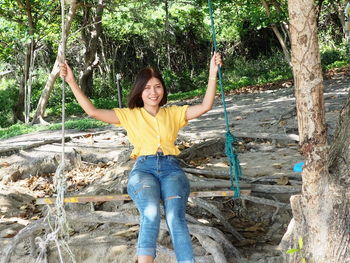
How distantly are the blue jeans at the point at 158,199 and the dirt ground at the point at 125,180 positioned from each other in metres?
Answer: 0.59

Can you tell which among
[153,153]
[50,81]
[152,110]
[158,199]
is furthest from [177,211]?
[50,81]

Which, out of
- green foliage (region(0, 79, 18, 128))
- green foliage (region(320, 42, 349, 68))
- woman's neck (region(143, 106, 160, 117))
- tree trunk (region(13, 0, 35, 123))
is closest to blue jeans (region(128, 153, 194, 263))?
woman's neck (region(143, 106, 160, 117))

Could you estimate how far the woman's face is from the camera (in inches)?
112

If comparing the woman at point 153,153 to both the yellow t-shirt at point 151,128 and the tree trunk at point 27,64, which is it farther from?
the tree trunk at point 27,64

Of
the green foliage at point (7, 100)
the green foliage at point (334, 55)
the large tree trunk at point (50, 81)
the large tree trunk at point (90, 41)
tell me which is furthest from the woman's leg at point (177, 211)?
the green foliage at point (334, 55)

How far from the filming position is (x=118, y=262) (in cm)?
310

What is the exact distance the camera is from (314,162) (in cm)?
219

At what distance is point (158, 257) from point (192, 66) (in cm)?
1469

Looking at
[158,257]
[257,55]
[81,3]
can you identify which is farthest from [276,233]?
[257,55]

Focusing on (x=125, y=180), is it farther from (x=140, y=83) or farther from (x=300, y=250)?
(x=300, y=250)

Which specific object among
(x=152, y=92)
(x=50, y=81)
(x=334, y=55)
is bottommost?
(x=152, y=92)

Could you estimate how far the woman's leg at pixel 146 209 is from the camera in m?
2.33

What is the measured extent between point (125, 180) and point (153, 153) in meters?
1.25

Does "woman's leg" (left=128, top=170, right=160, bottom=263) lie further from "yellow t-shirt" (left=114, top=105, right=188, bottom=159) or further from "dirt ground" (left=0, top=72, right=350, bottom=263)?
"dirt ground" (left=0, top=72, right=350, bottom=263)
